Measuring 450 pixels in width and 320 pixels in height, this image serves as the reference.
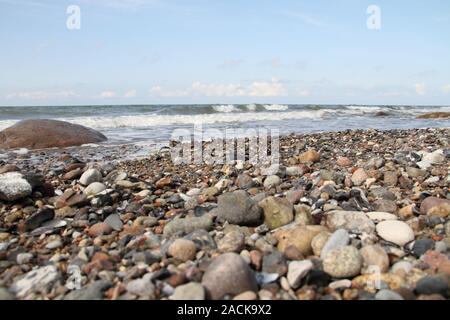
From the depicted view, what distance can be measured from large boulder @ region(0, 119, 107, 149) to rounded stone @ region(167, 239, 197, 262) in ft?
23.3

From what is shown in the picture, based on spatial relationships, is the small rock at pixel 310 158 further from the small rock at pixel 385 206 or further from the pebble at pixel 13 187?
the pebble at pixel 13 187

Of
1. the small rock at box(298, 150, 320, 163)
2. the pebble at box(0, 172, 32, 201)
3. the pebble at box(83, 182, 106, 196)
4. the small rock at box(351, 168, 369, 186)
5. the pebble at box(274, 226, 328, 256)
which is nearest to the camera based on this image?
the pebble at box(274, 226, 328, 256)

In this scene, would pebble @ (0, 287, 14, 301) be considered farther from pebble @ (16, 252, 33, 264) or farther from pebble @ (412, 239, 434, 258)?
pebble @ (412, 239, 434, 258)

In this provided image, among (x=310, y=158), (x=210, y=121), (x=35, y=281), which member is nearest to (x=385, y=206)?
(x=310, y=158)

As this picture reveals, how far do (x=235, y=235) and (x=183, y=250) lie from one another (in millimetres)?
346

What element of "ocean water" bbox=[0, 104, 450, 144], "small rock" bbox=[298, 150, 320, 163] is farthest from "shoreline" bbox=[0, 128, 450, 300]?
"ocean water" bbox=[0, 104, 450, 144]

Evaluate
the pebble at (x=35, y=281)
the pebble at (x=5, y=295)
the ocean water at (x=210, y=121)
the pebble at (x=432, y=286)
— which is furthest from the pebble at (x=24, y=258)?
the ocean water at (x=210, y=121)

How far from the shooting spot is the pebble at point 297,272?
194 centimetres

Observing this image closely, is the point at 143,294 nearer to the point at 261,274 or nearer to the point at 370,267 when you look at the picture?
the point at 261,274

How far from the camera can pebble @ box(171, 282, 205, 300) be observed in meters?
1.81

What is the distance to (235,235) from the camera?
2.36 metres

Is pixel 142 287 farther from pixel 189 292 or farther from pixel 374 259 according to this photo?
pixel 374 259
